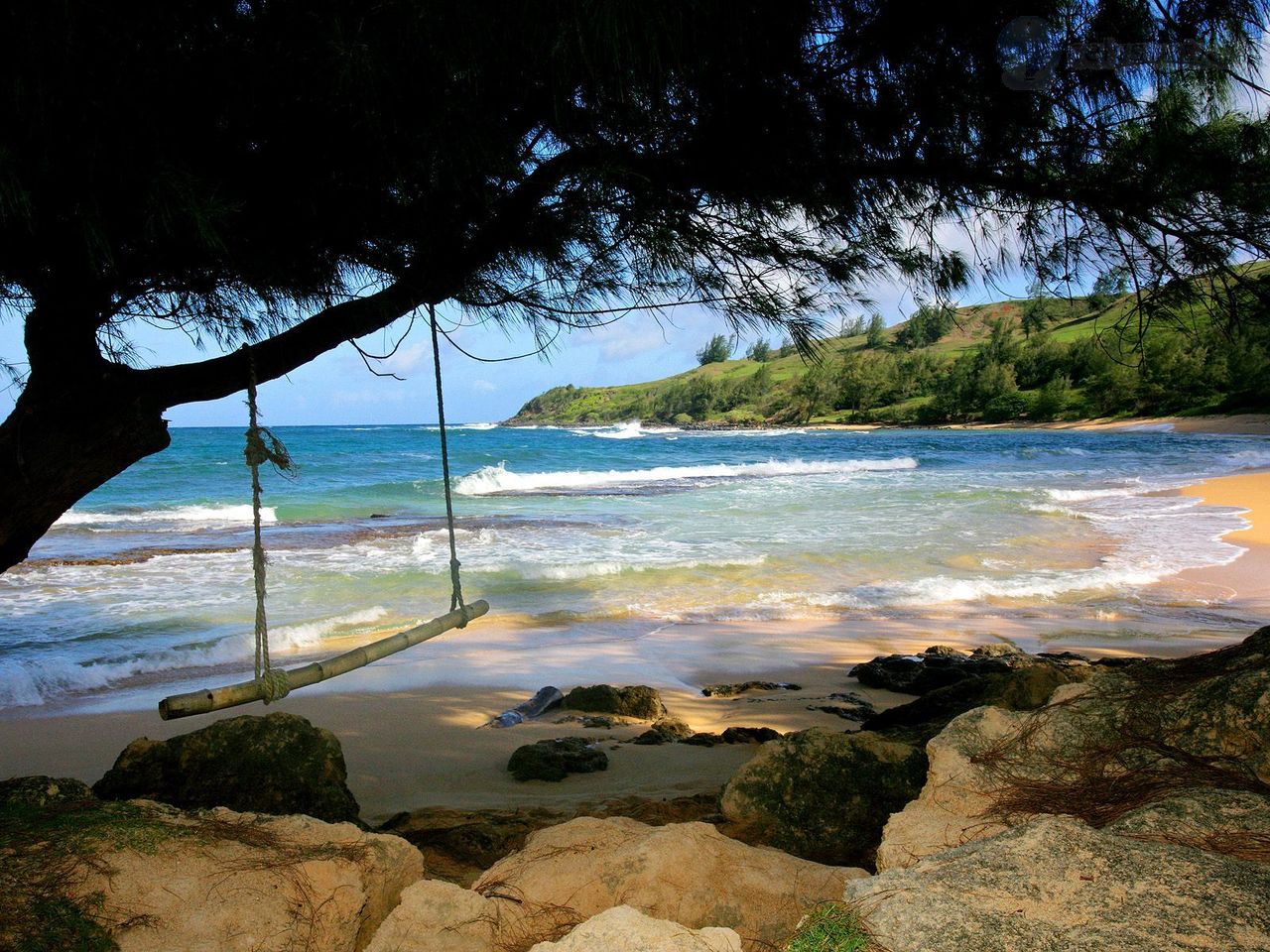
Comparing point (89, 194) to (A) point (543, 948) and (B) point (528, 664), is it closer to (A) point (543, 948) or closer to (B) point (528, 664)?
(A) point (543, 948)

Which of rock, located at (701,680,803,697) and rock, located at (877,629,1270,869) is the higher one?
rock, located at (877,629,1270,869)

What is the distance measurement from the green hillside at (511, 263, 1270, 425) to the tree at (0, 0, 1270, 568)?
199 millimetres

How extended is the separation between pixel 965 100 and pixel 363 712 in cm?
Result: 439

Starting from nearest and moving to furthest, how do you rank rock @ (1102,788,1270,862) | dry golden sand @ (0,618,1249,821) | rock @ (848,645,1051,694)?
rock @ (1102,788,1270,862)
dry golden sand @ (0,618,1249,821)
rock @ (848,645,1051,694)

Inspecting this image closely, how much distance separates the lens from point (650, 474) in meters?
29.5

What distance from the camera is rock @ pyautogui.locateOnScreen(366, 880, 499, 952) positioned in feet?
5.67

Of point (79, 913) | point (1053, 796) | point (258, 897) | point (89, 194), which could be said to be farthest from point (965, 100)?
point (79, 913)

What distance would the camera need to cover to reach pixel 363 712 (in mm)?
5031

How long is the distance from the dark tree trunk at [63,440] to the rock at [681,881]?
1.60m

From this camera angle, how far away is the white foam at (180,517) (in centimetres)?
1694

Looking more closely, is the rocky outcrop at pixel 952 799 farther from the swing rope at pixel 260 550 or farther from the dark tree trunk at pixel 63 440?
the dark tree trunk at pixel 63 440

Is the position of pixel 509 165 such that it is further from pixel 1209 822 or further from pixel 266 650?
pixel 1209 822

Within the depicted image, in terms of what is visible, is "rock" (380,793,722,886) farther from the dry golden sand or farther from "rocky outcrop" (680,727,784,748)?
"rocky outcrop" (680,727,784,748)

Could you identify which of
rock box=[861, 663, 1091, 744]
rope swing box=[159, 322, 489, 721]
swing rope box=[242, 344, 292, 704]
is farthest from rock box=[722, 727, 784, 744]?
swing rope box=[242, 344, 292, 704]
